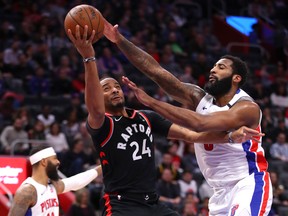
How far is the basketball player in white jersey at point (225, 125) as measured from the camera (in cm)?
607

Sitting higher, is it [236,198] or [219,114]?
[219,114]

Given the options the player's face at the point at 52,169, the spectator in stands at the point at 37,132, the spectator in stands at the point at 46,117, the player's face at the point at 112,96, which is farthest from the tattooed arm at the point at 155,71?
the spectator in stands at the point at 46,117

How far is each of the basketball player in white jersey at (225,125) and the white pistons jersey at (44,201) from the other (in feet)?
5.31

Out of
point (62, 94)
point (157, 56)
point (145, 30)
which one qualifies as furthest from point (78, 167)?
point (145, 30)

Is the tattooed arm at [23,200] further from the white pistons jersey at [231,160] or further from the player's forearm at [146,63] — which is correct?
the white pistons jersey at [231,160]

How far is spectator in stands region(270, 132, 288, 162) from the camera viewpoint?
15.6m

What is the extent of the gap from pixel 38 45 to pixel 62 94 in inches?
51.3

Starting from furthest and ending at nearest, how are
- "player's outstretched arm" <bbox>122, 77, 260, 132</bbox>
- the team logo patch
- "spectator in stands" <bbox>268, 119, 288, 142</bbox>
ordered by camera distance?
1. "spectator in stands" <bbox>268, 119, 288, 142</bbox>
2. the team logo patch
3. "player's outstretched arm" <bbox>122, 77, 260, 132</bbox>

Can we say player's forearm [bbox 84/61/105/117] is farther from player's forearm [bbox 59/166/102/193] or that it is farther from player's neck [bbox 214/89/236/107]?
player's forearm [bbox 59/166/102/193]

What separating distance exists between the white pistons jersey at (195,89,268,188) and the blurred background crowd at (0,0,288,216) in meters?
4.79

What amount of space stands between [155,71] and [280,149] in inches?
375

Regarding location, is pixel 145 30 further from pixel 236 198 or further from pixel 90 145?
pixel 236 198

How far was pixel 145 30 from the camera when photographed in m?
18.5

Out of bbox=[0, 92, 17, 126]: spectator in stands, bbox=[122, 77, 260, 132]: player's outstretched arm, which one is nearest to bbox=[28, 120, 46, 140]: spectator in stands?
bbox=[0, 92, 17, 126]: spectator in stands
